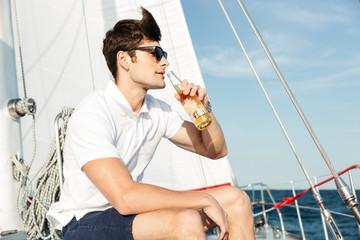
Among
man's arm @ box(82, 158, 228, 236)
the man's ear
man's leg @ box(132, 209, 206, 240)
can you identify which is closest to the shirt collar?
the man's ear

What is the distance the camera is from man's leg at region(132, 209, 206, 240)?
105 centimetres

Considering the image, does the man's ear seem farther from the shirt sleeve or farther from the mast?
the mast

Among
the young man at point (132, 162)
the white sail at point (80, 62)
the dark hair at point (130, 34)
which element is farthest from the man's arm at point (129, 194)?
the white sail at point (80, 62)

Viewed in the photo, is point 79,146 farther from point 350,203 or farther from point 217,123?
point 350,203

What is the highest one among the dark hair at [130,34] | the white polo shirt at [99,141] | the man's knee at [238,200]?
the dark hair at [130,34]

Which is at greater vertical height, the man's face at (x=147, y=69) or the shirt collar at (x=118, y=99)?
the man's face at (x=147, y=69)

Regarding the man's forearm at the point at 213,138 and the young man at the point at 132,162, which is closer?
the young man at the point at 132,162

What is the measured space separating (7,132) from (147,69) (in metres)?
0.68

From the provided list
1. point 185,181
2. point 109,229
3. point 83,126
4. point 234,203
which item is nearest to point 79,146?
point 83,126

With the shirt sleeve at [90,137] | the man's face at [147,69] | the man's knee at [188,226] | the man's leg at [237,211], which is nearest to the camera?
the man's knee at [188,226]

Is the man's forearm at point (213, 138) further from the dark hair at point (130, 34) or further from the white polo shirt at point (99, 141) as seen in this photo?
the dark hair at point (130, 34)

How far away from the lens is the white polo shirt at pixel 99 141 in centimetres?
122

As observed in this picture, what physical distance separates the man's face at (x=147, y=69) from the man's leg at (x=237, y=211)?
447mm

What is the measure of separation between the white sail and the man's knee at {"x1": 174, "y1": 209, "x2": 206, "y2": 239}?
4.77 ft
